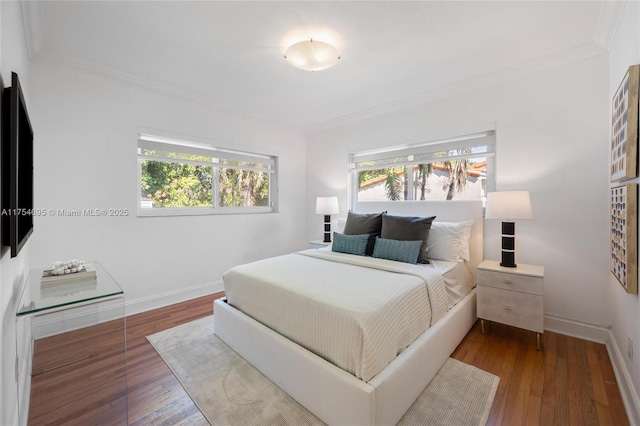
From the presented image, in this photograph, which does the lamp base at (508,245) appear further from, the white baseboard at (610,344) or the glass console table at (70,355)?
the glass console table at (70,355)

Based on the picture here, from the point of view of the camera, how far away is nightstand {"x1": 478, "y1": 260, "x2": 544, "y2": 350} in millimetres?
2146

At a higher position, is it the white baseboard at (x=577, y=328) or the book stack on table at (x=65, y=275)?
the book stack on table at (x=65, y=275)

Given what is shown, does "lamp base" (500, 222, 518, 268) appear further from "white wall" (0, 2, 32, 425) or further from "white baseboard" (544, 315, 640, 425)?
"white wall" (0, 2, 32, 425)

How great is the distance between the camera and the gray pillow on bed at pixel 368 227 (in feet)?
9.51

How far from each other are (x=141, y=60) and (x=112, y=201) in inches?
54.8

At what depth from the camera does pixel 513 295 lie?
2.23 metres

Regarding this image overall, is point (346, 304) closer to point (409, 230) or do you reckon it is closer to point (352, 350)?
point (352, 350)

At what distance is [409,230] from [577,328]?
1.64 meters

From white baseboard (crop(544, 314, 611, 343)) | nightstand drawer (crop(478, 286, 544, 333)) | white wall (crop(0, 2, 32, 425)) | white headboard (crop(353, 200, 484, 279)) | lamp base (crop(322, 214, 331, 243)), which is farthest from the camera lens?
lamp base (crop(322, 214, 331, 243))

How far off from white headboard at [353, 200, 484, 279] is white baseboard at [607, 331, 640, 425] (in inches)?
41.0

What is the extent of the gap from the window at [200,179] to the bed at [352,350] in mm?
1579

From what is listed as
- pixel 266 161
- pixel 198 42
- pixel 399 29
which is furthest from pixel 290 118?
pixel 399 29

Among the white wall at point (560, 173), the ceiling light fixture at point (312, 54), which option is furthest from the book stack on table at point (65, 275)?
the white wall at point (560, 173)

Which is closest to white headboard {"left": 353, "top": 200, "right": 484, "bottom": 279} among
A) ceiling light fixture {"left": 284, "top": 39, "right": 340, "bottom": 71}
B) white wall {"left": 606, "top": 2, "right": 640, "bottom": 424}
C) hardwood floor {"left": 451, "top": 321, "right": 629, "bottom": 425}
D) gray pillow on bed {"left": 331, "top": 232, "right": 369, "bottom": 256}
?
hardwood floor {"left": 451, "top": 321, "right": 629, "bottom": 425}
